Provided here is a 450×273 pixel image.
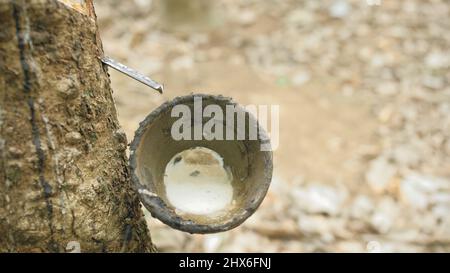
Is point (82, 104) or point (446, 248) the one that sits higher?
point (82, 104)

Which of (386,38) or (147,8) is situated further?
(147,8)

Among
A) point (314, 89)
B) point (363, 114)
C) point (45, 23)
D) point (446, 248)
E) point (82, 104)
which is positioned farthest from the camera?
point (314, 89)

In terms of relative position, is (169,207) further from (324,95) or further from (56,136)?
(324,95)

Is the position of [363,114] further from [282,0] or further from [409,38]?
[282,0]

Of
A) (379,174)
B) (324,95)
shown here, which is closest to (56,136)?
(379,174)

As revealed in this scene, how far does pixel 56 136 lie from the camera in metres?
1.31

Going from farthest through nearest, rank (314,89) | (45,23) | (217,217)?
(314,89) < (217,217) < (45,23)

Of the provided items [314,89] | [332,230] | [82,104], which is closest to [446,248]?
[332,230]

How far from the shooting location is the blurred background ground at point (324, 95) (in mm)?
2916

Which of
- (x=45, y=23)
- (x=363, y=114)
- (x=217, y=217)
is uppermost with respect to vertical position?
(x=363, y=114)

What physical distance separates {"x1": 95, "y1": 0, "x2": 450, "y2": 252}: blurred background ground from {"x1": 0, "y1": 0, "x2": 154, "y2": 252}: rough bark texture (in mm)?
1341

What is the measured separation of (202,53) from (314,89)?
1096mm

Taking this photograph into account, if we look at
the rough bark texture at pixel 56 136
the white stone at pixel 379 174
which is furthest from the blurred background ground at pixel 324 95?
the rough bark texture at pixel 56 136
